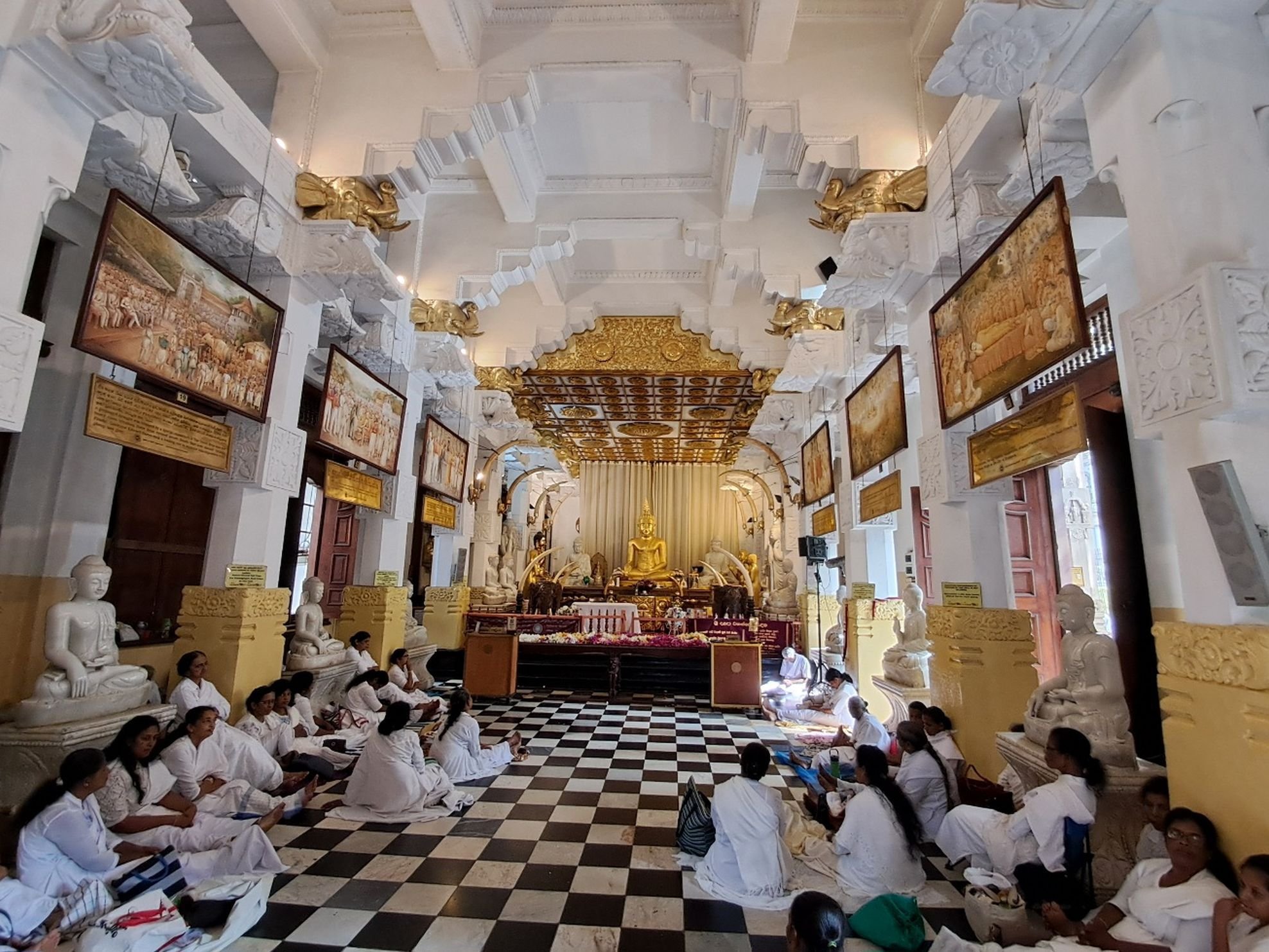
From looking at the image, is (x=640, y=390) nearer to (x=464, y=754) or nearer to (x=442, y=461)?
(x=442, y=461)

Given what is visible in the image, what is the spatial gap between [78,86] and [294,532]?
22.6 feet

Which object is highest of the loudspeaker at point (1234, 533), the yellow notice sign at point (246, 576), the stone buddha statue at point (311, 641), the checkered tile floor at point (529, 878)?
the loudspeaker at point (1234, 533)

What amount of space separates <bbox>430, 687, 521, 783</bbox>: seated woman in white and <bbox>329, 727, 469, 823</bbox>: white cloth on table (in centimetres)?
49

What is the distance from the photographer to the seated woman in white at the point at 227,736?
13.6 feet

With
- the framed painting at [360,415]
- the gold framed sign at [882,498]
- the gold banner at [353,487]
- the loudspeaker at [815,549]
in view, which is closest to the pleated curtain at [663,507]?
the loudspeaker at [815,549]

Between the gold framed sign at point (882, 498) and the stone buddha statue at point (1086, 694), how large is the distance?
130 inches

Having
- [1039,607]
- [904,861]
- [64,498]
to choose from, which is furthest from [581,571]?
[904,861]

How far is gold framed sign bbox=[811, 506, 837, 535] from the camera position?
944 centimetres

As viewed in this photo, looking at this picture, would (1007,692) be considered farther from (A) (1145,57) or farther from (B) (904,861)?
(A) (1145,57)

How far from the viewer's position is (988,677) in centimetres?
456

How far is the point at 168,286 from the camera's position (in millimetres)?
4215

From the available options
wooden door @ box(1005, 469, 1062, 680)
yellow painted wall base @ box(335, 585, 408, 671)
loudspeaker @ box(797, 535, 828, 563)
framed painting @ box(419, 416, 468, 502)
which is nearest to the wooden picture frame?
loudspeaker @ box(797, 535, 828, 563)

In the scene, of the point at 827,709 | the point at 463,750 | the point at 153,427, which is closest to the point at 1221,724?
the point at 463,750

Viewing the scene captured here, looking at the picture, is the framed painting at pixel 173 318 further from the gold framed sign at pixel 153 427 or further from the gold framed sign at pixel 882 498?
the gold framed sign at pixel 882 498
